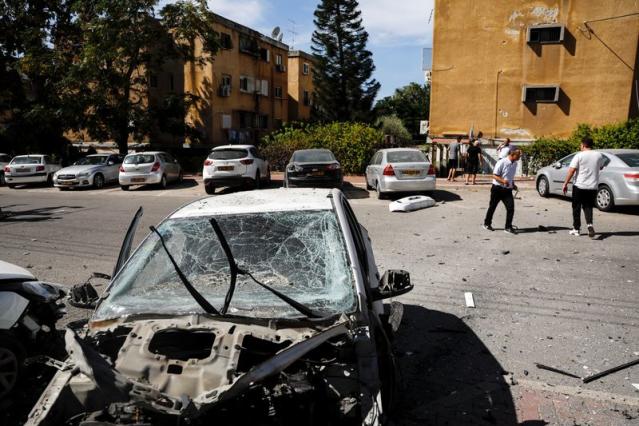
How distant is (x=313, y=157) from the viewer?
16.3 m

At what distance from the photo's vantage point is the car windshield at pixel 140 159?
66.0 feet

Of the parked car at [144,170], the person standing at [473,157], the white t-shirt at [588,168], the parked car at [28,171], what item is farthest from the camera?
the parked car at [28,171]

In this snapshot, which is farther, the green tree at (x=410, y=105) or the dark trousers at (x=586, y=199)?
the green tree at (x=410, y=105)

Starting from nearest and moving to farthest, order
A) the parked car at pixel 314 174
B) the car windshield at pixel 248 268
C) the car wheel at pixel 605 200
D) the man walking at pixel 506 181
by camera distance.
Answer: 1. the car windshield at pixel 248 268
2. the man walking at pixel 506 181
3. the car wheel at pixel 605 200
4. the parked car at pixel 314 174

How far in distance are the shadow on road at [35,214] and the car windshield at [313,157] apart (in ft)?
23.5

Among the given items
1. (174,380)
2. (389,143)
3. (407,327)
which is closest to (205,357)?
(174,380)

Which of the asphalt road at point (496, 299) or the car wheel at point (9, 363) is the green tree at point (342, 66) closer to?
the asphalt road at point (496, 299)

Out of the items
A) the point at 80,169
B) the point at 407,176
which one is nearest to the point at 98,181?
the point at 80,169

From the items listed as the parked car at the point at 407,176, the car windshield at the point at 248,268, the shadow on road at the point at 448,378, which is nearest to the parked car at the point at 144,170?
the parked car at the point at 407,176

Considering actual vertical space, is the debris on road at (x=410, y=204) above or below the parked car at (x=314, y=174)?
below

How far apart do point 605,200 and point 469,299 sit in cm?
792

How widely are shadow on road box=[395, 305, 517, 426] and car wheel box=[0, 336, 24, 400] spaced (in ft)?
9.81

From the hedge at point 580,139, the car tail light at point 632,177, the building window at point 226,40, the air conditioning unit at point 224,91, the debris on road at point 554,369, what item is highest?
the building window at point 226,40

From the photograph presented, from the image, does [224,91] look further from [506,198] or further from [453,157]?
[506,198]
